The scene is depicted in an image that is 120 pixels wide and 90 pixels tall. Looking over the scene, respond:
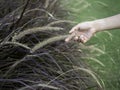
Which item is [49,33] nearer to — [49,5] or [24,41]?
[24,41]

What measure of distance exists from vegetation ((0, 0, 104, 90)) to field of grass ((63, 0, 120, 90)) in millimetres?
655

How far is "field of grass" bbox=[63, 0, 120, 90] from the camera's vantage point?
437 centimetres

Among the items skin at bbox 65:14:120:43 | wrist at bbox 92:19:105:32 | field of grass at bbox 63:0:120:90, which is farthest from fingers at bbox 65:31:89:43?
field of grass at bbox 63:0:120:90

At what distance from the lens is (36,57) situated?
10.7 ft

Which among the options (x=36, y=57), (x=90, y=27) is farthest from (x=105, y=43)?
(x=90, y=27)

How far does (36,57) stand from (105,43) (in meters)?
2.63

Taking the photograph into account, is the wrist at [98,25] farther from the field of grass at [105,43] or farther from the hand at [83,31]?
the field of grass at [105,43]

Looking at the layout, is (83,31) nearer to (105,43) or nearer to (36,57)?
(36,57)

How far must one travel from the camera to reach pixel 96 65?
4457 millimetres

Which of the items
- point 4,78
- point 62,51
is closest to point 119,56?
point 62,51

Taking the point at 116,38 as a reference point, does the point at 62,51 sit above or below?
above

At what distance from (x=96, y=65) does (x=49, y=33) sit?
39.6 inches

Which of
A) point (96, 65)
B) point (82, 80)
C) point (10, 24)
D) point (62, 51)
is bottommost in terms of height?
point (96, 65)

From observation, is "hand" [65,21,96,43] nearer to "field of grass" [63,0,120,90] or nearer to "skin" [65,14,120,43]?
"skin" [65,14,120,43]
